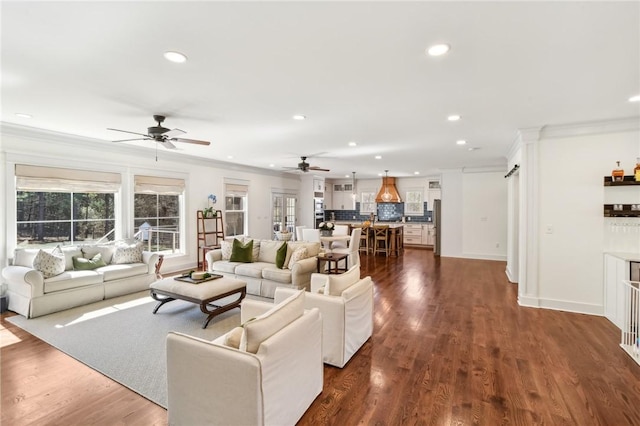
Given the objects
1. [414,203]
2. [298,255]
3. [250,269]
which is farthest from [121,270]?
[414,203]

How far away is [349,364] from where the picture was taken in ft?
9.24

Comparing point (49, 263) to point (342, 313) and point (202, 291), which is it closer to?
point (202, 291)

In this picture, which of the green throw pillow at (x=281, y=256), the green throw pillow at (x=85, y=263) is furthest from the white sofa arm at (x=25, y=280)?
the green throw pillow at (x=281, y=256)

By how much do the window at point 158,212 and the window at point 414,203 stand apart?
26.0 feet

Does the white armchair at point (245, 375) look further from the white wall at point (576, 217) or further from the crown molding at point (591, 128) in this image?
the crown molding at point (591, 128)

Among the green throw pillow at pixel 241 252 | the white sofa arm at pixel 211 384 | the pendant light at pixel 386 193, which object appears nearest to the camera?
the white sofa arm at pixel 211 384

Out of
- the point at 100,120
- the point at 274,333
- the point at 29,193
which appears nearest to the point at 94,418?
the point at 274,333

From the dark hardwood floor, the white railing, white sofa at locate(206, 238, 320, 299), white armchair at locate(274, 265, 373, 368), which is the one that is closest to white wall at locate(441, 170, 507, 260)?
the dark hardwood floor

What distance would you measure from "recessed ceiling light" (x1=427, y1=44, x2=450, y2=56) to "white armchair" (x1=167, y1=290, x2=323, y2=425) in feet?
6.93

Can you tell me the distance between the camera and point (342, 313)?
2.73 m

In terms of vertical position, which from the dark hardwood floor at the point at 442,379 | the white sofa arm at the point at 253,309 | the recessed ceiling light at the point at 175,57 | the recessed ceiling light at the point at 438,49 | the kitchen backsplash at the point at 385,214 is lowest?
the dark hardwood floor at the point at 442,379

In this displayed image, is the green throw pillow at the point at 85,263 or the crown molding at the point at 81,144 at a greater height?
the crown molding at the point at 81,144

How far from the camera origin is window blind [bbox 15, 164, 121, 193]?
4469mm

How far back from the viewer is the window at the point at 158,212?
604cm
